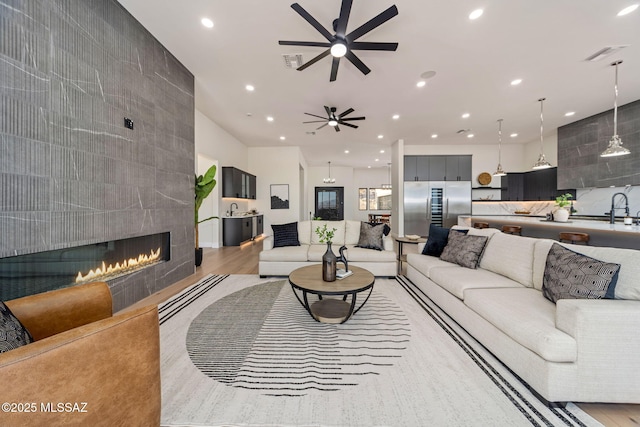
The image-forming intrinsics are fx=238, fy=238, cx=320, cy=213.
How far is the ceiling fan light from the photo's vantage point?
2.48 m

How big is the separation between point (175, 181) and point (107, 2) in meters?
2.01

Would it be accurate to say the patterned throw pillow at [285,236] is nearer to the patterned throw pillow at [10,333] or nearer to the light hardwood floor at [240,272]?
the light hardwood floor at [240,272]

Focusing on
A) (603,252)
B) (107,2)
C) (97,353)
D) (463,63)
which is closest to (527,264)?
(603,252)

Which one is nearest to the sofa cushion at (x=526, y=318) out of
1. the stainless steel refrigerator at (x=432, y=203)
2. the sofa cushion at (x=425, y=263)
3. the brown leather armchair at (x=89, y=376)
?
the sofa cushion at (x=425, y=263)

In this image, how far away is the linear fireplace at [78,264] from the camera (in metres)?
1.83

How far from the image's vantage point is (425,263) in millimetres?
3055

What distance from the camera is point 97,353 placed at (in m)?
0.88

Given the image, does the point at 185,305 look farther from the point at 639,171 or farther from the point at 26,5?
the point at 639,171

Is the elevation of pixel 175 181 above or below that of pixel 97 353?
above

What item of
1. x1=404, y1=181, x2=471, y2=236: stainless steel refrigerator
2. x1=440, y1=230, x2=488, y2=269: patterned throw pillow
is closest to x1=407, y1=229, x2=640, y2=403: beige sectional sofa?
x1=440, y1=230, x2=488, y2=269: patterned throw pillow

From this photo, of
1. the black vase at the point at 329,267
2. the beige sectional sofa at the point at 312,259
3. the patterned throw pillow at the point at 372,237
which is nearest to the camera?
the black vase at the point at 329,267

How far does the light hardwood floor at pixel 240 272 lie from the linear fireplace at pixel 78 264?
0.45 metres

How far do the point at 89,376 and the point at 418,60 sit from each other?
4252 mm

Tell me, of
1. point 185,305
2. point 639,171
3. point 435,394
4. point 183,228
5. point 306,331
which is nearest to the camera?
point 435,394
